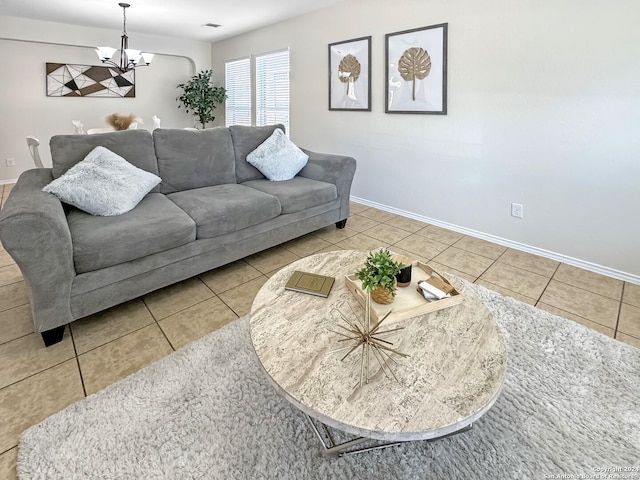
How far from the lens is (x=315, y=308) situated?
53.1 inches

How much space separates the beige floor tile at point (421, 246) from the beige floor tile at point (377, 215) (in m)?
0.55

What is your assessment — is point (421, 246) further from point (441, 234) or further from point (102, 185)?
point (102, 185)

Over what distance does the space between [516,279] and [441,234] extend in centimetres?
96

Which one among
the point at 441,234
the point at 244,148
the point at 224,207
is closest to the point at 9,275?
the point at 224,207

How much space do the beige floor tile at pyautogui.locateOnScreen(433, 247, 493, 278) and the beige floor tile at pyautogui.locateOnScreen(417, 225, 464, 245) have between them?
232 mm

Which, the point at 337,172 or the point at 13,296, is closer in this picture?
the point at 13,296

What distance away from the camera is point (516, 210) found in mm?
2957

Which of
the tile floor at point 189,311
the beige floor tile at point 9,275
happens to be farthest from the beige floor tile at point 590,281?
the beige floor tile at point 9,275

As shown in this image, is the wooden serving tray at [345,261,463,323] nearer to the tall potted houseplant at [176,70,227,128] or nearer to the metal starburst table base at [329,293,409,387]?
the metal starburst table base at [329,293,409,387]

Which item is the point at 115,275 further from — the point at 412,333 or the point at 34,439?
the point at 412,333

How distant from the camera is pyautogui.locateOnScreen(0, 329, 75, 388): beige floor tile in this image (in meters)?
1.56

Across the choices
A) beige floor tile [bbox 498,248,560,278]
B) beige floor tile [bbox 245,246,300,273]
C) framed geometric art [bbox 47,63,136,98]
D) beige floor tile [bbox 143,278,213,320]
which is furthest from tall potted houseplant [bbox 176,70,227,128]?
beige floor tile [bbox 498,248,560,278]

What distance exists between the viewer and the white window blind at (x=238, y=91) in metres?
5.69

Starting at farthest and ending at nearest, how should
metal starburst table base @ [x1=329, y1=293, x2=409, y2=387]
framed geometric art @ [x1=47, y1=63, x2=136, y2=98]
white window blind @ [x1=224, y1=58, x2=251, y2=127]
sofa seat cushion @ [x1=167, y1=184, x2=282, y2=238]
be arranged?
white window blind @ [x1=224, y1=58, x2=251, y2=127], framed geometric art @ [x1=47, y1=63, x2=136, y2=98], sofa seat cushion @ [x1=167, y1=184, x2=282, y2=238], metal starburst table base @ [x1=329, y1=293, x2=409, y2=387]
